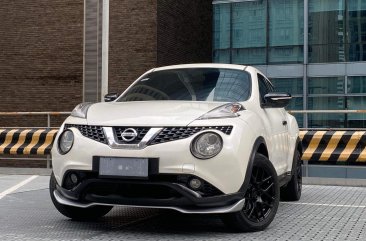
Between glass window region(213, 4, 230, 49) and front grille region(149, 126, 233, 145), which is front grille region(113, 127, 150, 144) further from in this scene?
glass window region(213, 4, 230, 49)

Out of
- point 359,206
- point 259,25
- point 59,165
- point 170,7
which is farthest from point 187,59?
point 59,165

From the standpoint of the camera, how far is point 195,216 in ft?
19.9

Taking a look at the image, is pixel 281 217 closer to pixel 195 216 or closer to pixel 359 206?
pixel 195 216

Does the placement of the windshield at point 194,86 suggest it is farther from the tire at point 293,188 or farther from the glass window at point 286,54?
the glass window at point 286,54

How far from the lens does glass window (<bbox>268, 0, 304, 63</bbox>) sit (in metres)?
21.9

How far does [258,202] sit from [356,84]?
55.5 ft

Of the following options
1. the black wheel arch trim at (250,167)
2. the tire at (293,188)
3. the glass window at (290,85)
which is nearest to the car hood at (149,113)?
the black wheel arch trim at (250,167)

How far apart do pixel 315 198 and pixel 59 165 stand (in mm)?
4158

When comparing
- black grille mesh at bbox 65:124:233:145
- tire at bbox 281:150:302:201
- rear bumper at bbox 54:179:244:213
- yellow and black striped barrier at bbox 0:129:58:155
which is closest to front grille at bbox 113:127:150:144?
black grille mesh at bbox 65:124:233:145

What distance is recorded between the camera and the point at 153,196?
4715 millimetres

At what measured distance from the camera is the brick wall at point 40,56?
17875 millimetres

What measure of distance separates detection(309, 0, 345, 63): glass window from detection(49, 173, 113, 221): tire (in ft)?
56.2

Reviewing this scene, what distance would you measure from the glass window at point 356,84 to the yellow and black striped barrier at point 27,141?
12844 millimetres

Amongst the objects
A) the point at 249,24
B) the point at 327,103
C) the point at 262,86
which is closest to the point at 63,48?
the point at 249,24
